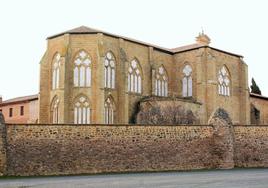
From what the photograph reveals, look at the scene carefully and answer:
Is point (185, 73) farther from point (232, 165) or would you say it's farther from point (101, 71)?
point (232, 165)

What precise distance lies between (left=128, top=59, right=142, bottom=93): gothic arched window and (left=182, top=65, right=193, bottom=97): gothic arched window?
6354mm

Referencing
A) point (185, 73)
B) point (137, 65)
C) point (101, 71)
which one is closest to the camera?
point (101, 71)

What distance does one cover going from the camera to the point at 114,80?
146 ft

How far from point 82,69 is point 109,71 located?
260 cm

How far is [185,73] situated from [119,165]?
26.8 metres

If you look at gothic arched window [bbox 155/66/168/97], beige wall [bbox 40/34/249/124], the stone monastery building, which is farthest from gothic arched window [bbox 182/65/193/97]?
gothic arched window [bbox 155/66/168/97]

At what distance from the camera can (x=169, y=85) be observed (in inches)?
2050

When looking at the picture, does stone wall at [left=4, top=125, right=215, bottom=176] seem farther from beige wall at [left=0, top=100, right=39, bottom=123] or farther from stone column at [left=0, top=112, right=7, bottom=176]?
beige wall at [left=0, top=100, right=39, bottom=123]

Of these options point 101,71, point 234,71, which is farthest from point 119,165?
point 234,71

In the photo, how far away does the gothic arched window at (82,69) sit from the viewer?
142ft

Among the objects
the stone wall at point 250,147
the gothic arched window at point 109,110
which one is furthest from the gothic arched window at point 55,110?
the stone wall at point 250,147

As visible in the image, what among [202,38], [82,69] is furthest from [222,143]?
[202,38]

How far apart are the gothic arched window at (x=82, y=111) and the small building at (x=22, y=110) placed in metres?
9.85

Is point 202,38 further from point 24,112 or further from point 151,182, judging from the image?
point 151,182
